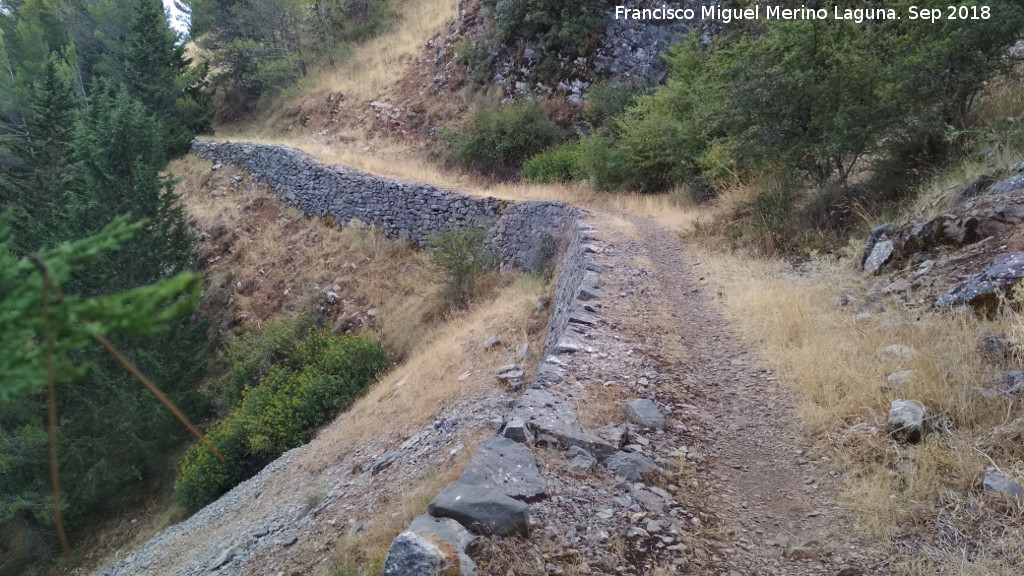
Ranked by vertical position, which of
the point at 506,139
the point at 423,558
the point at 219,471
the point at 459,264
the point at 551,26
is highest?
the point at 551,26

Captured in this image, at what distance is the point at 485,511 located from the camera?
3.54 meters

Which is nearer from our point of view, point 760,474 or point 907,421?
point 907,421

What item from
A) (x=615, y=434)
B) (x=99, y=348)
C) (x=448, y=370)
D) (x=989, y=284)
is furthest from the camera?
(x=99, y=348)

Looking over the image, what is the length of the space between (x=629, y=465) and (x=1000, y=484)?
6.29 ft

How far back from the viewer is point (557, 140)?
66.7ft

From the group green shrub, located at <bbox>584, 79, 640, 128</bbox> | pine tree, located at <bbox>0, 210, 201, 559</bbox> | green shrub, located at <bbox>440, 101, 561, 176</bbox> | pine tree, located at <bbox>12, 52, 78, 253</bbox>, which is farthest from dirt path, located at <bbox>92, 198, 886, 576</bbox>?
pine tree, located at <bbox>12, 52, 78, 253</bbox>

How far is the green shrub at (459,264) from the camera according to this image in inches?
504

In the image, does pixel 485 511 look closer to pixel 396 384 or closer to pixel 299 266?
pixel 396 384

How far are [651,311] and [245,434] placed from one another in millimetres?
7943

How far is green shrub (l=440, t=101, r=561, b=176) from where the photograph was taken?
20266 millimetres

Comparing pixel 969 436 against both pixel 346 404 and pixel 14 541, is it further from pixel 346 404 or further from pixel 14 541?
pixel 14 541

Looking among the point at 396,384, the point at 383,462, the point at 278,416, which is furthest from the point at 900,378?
the point at 278,416

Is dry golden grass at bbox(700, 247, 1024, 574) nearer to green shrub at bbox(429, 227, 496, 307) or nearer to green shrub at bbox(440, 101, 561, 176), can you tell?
green shrub at bbox(429, 227, 496, 307)

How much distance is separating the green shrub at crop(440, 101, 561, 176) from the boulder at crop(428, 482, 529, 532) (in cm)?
1719
